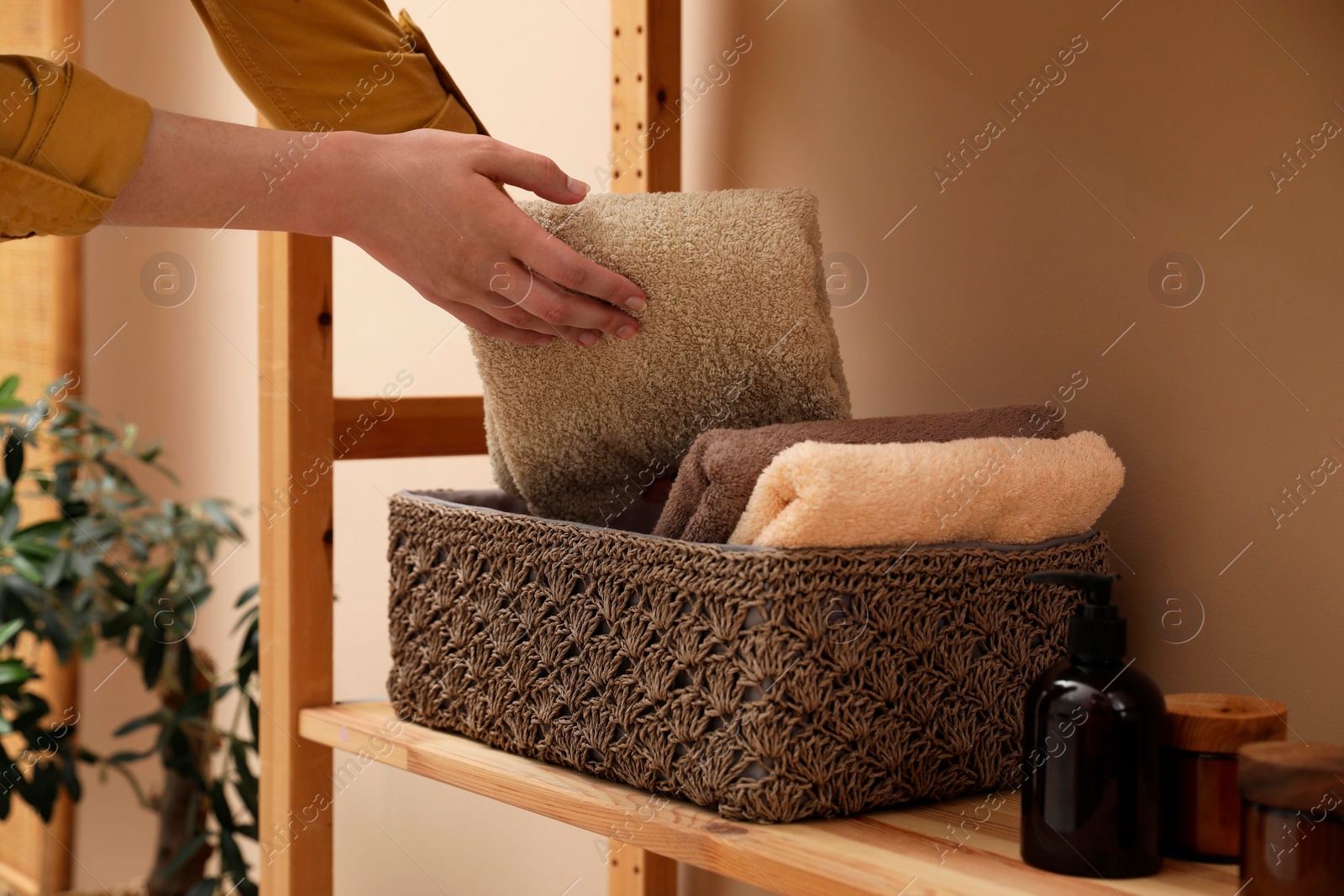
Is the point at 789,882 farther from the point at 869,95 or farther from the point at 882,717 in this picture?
the point at 869,95

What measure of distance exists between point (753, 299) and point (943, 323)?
0.20m

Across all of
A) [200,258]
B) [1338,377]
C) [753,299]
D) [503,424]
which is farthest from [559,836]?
[200,258]

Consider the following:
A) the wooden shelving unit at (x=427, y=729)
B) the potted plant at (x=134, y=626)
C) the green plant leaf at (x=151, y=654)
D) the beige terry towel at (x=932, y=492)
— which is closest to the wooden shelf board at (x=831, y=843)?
the wooden shelving unit at (x=427, y=729)

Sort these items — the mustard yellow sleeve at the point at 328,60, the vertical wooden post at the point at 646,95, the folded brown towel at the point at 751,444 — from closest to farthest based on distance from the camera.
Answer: the folded brown towel at the point at 751,444
the mustard yellow sleeve at the point at 328,60
the vertical wooden post at the point at 646,95

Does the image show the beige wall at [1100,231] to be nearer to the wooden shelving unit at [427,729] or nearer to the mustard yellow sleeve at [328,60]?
the wooden shelving unit at [427,729]

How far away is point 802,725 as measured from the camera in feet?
1.66

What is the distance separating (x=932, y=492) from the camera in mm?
515

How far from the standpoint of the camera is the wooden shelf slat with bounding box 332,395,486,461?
0.83 m

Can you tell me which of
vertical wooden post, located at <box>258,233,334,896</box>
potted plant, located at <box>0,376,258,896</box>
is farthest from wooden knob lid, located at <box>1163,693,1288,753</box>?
potted plant, located at <box>0,376,258,896</box>

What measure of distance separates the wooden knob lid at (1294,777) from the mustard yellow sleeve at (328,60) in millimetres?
627

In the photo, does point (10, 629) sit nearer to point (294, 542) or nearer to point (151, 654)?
point (151, 654)

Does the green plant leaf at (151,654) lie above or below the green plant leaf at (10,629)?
below

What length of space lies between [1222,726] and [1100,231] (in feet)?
0.96

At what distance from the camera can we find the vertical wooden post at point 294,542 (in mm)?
813
